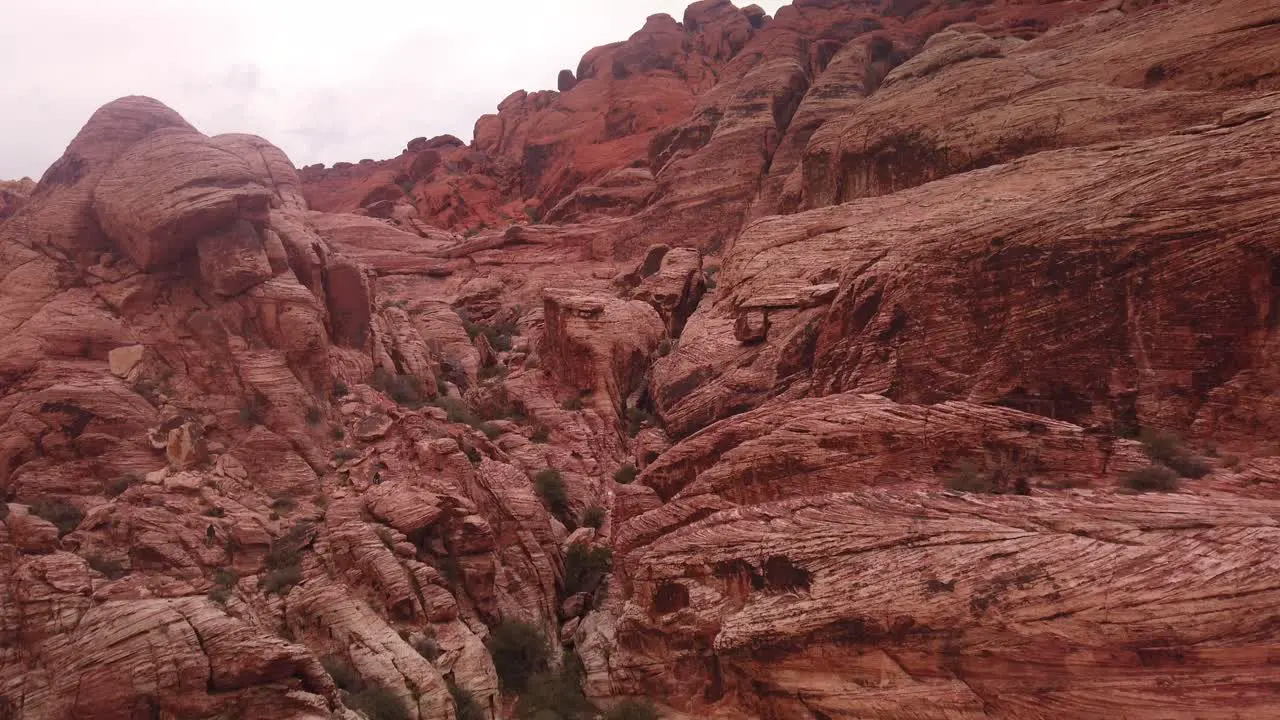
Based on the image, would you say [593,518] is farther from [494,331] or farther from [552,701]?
[494,331]

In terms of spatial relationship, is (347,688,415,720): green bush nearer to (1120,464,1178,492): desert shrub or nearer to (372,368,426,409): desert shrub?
(372,368,426,409): desert shrub

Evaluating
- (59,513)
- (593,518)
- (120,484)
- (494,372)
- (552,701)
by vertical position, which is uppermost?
(120,484)

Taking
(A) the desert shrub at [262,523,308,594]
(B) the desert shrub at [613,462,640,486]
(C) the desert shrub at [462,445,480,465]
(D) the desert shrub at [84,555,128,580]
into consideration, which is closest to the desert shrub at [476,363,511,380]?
(B) the desert shrub at [613,462,640,486]

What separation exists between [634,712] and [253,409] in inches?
553

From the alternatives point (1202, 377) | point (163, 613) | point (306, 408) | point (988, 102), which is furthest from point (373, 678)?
point (988, 102)

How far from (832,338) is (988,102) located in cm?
1423

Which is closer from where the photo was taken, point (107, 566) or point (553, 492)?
point (107, 566)

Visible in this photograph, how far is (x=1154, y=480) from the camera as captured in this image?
14.4 metres

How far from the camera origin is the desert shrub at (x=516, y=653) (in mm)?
20922

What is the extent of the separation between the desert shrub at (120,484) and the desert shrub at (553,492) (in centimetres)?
1127

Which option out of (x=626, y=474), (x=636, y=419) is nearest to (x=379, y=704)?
(x=626, y=474)

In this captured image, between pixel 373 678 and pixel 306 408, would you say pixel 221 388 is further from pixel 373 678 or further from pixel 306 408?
pixel 373 678

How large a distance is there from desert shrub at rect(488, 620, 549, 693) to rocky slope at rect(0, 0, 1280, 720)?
51 centimetres

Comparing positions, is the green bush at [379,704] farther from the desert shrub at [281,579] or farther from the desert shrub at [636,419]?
the desert shrub at [636,419]
